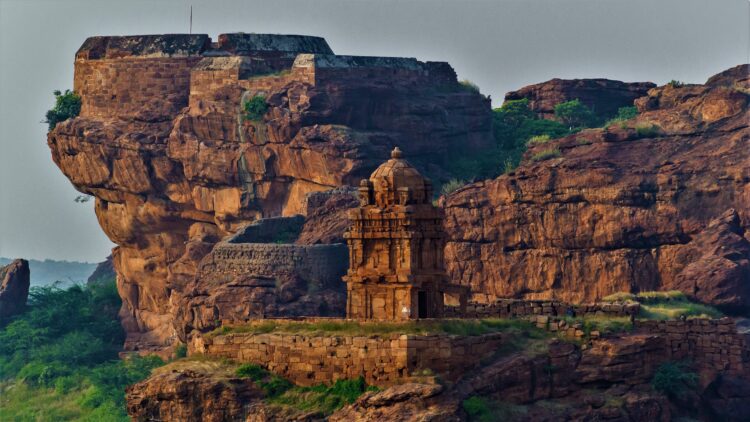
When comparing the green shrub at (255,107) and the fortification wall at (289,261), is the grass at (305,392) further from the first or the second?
the green shrub at (255,107)

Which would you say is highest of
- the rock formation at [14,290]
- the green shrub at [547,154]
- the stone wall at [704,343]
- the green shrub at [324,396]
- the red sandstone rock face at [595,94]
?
the red sandstone rock face at [595,94]

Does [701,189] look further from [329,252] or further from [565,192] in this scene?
[329,252]

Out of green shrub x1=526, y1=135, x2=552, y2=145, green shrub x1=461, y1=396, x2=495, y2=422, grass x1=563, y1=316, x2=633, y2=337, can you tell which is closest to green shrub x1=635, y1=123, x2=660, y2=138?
green shrub x1=526, y1=135, x2=552, y2=145

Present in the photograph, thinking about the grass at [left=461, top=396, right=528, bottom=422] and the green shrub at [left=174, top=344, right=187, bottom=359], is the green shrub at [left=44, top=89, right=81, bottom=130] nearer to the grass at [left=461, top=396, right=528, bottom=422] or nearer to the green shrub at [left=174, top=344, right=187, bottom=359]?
the green shrub at [left=174, top=344, right=187, bottom=359]

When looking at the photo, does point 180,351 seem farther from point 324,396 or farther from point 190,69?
point 324,396

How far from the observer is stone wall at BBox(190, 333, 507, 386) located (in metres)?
77.6

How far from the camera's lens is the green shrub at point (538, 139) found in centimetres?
10547

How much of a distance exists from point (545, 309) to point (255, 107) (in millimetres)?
21647

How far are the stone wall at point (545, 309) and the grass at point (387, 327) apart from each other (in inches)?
92.8

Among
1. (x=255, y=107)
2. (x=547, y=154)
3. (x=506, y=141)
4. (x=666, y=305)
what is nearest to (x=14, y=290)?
(x=255, y=107)

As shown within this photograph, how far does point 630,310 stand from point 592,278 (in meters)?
9.84

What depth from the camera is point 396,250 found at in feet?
264

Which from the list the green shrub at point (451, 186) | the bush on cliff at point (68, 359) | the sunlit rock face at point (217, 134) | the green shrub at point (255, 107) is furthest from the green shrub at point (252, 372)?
the green shrub at point (255, 107)

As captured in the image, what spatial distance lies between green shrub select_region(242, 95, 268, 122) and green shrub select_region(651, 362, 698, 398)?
2533 cm
